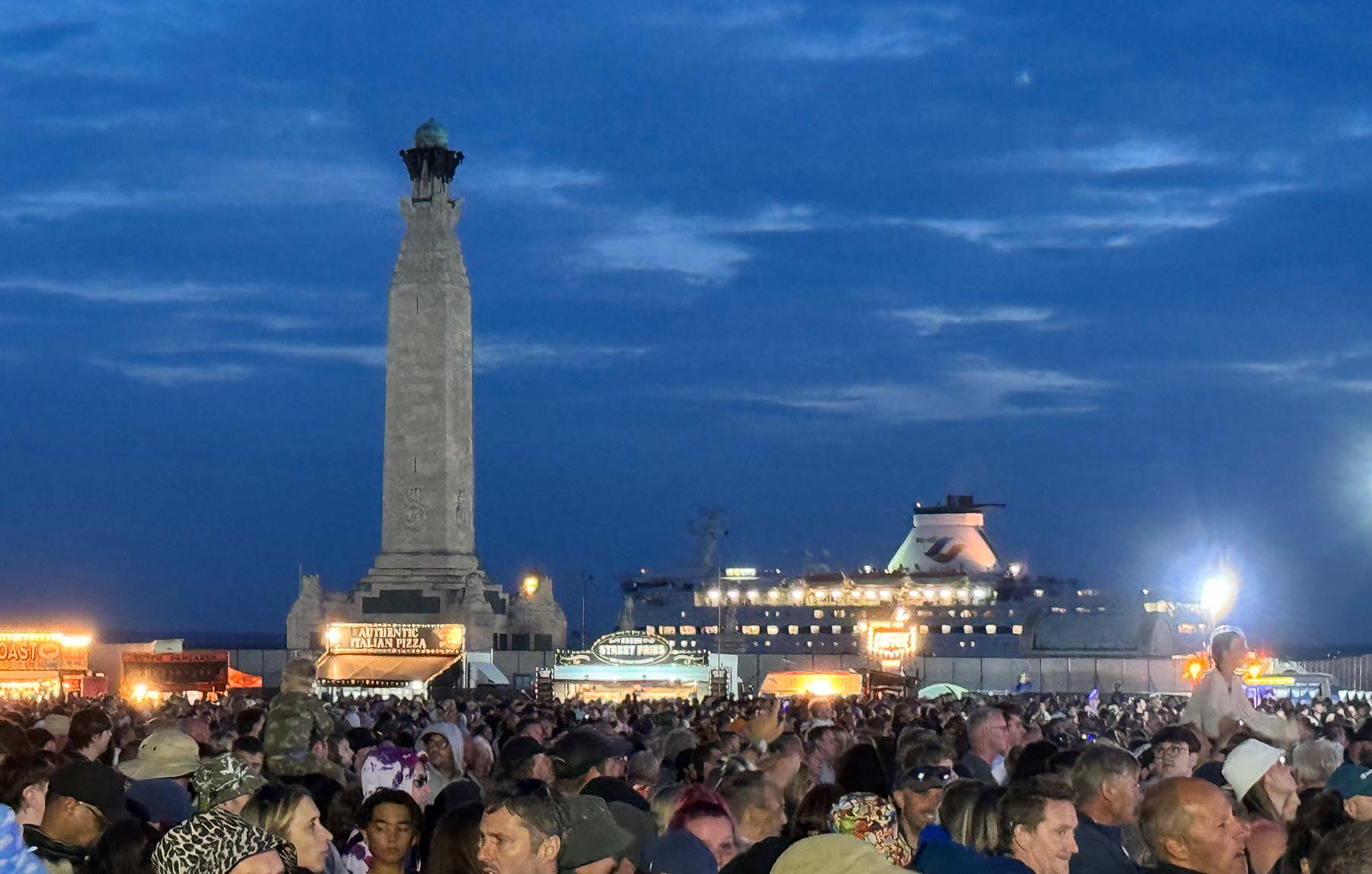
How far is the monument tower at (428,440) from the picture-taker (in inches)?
2603

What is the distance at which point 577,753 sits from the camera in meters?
11.8

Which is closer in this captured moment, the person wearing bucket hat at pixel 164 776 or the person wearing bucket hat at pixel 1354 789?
the person wearing bucket hat at pixel 1354 789

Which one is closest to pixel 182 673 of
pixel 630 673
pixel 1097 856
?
pixel 630 673

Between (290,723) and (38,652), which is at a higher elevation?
(38,652)

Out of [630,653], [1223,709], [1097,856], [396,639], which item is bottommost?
[1097,856]

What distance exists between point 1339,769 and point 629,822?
3.70m

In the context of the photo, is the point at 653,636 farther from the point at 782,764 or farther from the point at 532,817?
the point at 532,817

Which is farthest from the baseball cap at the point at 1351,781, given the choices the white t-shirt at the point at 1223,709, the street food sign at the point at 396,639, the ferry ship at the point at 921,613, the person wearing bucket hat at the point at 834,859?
the ferry ship at the point at 921,613

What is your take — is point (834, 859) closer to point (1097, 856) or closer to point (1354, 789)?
point (1097, 856)

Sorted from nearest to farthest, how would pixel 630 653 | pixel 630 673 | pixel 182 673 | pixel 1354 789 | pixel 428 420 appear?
pixel 1354 789 < pixel 630 673 < pixel 630 653 < pixel 182 673 < pixel 428 420

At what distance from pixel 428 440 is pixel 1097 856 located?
5952cm

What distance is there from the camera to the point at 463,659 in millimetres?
56031

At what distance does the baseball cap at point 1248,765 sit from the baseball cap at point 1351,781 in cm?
32

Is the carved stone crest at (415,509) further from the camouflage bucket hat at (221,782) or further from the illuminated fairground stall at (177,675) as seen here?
the camouflage bucket hat at (221,782)
